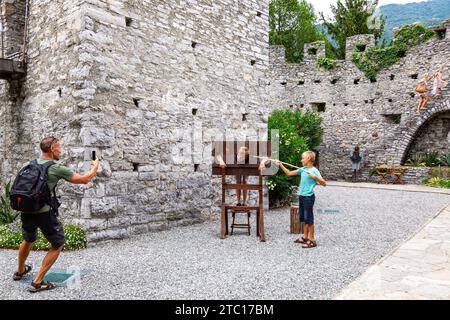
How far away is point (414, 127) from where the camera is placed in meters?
16.6

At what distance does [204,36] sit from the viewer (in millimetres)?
7957

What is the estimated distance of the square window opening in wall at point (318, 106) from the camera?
19.7 metres

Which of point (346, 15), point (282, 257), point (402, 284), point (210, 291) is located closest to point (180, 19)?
point (282, 257)

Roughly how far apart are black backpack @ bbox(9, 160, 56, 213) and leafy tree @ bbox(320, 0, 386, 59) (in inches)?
863

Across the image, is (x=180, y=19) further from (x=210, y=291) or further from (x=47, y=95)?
(x=210, y=291)

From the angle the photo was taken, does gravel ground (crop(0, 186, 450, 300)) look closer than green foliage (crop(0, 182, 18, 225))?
Yes

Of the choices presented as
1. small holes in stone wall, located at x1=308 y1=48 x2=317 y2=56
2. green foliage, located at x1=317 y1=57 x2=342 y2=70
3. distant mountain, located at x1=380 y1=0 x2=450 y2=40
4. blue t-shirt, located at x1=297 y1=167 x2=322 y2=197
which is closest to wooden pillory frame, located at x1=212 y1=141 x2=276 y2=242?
blue t-shirt, located at x1=297 y1=167 x2=322 y2=197

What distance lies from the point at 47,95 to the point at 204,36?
3191mm

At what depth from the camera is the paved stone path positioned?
3.68 m

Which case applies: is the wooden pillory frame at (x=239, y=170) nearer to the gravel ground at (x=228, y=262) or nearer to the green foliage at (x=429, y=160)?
the gravel ground at (x=228, y=262)

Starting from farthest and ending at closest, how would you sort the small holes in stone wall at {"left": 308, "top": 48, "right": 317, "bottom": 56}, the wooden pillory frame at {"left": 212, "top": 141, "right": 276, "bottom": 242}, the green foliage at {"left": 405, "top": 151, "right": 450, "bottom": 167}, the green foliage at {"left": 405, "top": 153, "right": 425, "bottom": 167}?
1. the small holes in stone wall at {"left": 308, "top": 48, "right": 317, "bottom": 56}
2. the green foliage at {"left": 405, "top": 153, "right": 425, "bottom": 167}
3. the green foliage at {"left": 405, "top": 151, "right": 450, "bottom": 167}
4. the wooden pillory frame at {"left": 212, "top": 141, "right": 276, "bottom": 242}

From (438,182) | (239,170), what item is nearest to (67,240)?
(239,170)

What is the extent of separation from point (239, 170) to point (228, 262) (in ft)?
6.10

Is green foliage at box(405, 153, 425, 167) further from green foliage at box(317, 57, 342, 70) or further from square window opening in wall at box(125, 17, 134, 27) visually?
square window opening in wall at box(125, 17, 134, 27)
